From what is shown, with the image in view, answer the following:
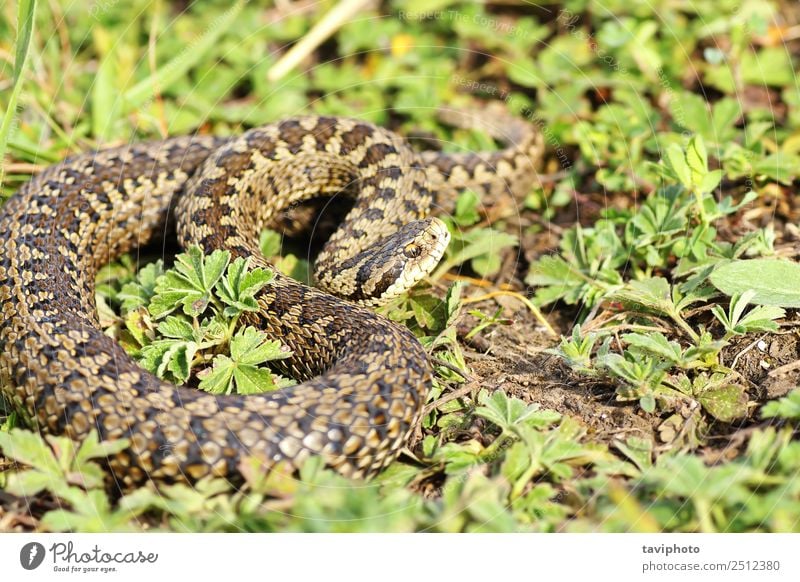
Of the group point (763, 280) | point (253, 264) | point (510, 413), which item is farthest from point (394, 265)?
point (763, 280)

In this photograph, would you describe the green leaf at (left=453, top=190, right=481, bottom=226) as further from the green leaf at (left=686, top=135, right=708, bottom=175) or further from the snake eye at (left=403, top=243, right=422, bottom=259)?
the green leaf at (left=686, top=135, right=708, bottom=175)

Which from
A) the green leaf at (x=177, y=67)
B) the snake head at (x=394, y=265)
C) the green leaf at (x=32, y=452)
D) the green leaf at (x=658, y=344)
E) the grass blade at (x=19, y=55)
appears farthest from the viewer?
the green leaf at (x=177, y=67)

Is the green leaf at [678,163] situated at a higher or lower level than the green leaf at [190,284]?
higher

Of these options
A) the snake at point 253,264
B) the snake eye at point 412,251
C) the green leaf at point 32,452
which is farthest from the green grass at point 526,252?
the snake eye at point 412,251

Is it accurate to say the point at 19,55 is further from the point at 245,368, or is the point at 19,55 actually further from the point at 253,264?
the point at 245,368

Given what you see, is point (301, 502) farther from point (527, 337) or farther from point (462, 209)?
point (462, 209)
